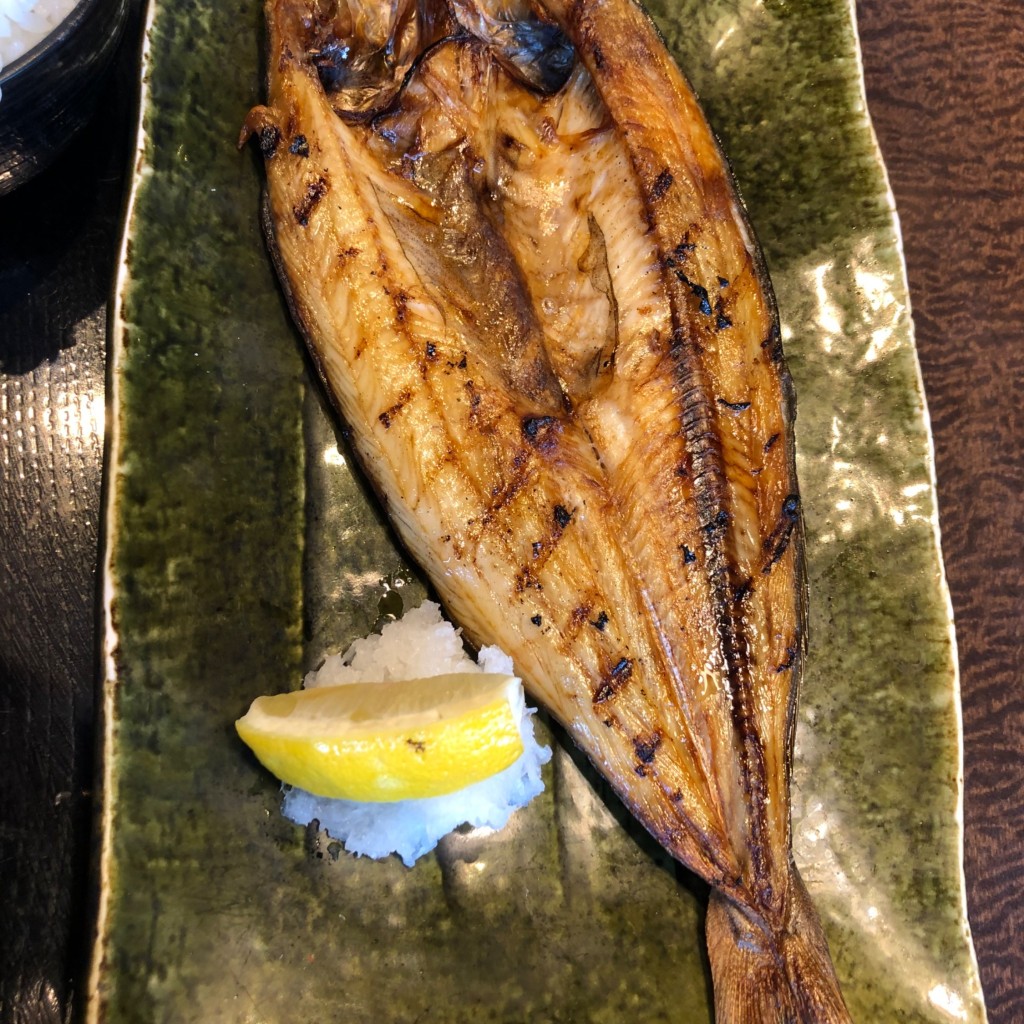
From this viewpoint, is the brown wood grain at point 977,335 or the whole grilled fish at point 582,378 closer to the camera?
the whole grilled fish at point 582,378

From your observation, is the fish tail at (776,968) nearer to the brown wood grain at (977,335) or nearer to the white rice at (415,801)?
the white rice at (415,801)

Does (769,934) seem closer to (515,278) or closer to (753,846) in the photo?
(753,846)

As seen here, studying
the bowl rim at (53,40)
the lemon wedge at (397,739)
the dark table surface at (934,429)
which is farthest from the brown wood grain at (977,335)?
the bowl rim at (53,40)

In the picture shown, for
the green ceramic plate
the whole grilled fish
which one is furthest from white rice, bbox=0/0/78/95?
the whole grilled fish

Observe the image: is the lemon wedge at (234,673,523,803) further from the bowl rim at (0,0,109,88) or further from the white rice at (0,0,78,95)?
the white rice at (0,0,78,95)

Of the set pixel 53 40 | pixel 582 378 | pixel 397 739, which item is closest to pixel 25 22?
pixel 53 40

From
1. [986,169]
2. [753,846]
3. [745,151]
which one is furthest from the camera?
[986,169]

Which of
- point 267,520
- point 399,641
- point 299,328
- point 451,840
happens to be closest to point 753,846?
point 451,840
